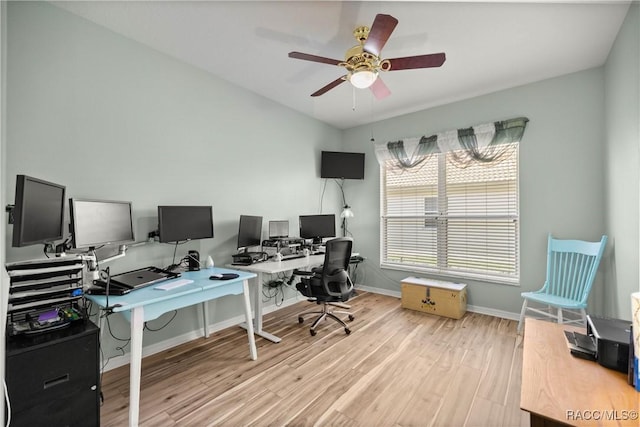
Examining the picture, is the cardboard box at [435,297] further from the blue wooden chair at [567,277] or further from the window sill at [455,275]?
the blue wooden chair at [567,277]

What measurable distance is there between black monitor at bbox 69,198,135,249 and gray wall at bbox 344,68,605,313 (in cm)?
386

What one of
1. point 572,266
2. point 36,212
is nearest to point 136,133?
point 36,212

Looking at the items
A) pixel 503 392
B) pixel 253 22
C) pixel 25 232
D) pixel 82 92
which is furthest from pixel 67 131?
pixel 503 392

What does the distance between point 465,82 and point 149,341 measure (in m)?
4.23

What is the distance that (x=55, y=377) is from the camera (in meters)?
1.38

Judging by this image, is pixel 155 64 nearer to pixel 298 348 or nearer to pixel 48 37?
pixel 48 37

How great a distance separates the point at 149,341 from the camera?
8.33ft

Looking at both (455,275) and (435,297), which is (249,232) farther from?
(455,275)

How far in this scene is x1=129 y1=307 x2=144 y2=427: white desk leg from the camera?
1.66 metres

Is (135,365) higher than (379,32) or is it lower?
lower

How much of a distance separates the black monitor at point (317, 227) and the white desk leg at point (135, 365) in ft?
7.82

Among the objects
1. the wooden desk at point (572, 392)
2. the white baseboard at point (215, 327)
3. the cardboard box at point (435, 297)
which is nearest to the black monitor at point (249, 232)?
the white baseboard at point (215, 327)

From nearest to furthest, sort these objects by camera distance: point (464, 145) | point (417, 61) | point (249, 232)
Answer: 1. point (417, 61)
2. point (249, 232)
3. point (464, 145)

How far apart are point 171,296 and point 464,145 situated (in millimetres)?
3680
